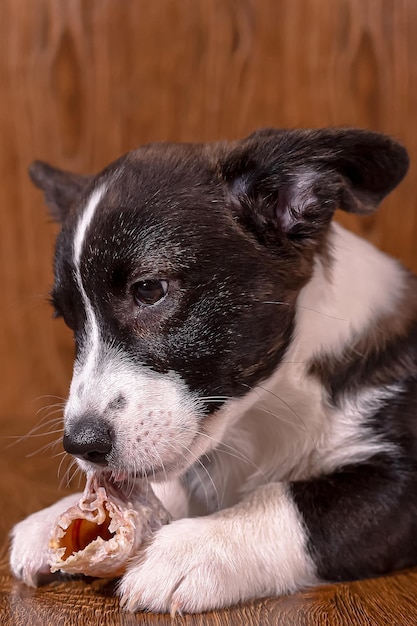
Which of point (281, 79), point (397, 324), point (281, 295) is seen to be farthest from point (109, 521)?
point (281, 79)

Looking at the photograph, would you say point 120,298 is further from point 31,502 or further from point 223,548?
point 31,502

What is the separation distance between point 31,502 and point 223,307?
2.75ft

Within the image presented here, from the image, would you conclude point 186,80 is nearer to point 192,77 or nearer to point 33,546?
point 192,77

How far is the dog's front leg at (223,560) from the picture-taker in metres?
1.64

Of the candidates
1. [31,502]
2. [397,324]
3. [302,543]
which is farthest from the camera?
[31,502]

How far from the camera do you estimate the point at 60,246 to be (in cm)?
183

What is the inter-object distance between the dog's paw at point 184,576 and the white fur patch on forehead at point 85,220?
1.68 ft

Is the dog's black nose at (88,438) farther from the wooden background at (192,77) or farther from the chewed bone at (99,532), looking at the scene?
the wooden background at (192,77)

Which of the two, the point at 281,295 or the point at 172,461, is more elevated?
the point at 281,295

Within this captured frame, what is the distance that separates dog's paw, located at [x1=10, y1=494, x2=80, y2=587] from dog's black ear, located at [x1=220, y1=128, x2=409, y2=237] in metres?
0.70

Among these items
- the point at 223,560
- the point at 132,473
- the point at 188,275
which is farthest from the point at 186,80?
the point at 223,560

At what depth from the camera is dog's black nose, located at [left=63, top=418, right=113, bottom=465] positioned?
1617 millimetres

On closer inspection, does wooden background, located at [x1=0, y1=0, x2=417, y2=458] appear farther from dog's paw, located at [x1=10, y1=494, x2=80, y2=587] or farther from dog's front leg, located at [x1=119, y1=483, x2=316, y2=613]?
dog's front leg, located at [x1=119, y1=483, x2=316, y2=613]

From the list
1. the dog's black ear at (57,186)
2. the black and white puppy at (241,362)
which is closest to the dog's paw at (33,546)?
the black and white puppy at (241,362)
